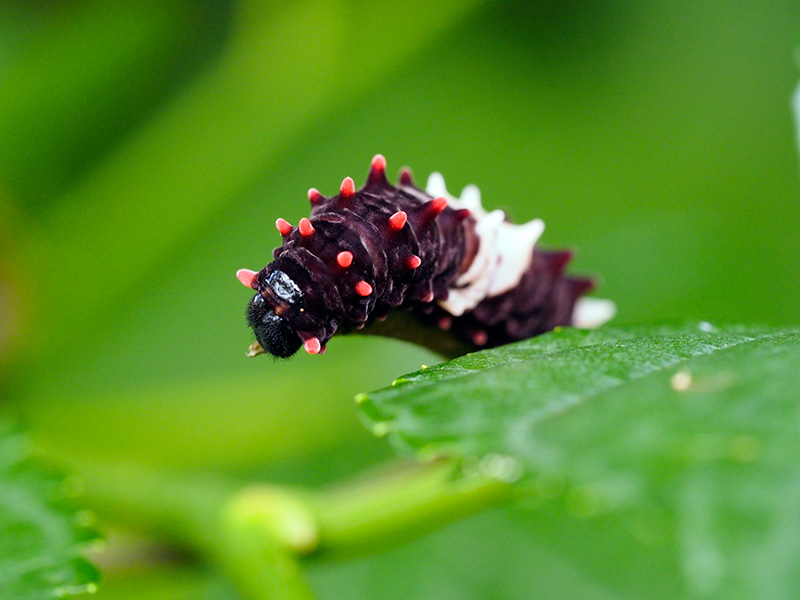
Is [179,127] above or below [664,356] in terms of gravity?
above

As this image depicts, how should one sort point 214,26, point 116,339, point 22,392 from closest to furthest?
point 22,392 < point 116,339 < point 214,26

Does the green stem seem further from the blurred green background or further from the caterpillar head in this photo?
the blurred green background

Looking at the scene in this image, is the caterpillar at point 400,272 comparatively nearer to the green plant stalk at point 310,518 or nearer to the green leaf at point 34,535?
the green plant stalk at point 310,518

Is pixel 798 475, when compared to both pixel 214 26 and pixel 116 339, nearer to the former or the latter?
pixel 116 339

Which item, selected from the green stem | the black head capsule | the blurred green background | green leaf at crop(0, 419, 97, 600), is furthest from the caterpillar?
the blurred green background

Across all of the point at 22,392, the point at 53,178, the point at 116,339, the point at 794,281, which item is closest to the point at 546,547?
the point at 794,281

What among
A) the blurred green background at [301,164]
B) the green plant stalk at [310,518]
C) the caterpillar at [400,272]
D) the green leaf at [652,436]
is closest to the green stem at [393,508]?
the green plant stalk at [310,518]
